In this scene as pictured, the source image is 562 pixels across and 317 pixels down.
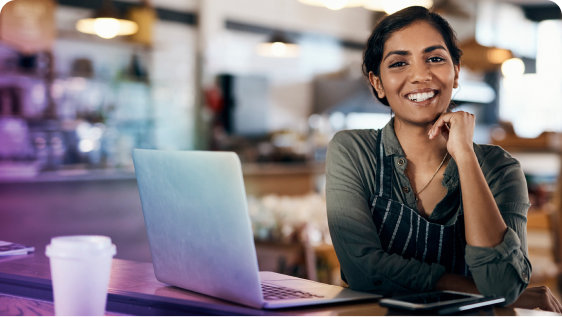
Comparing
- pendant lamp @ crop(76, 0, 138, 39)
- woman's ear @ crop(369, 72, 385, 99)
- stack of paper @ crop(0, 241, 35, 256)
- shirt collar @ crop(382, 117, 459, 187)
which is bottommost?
stack of paper @ crop(0, 241, 35, 256)

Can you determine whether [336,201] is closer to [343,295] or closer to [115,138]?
[343,295]

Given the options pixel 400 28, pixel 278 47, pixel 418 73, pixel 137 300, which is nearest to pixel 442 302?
pixel 137 300

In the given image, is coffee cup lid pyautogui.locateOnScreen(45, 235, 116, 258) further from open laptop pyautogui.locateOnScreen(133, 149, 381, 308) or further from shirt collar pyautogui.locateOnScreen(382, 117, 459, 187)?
shirt collar pyautogui.locateOnScreen(382, 117, 459, 187)

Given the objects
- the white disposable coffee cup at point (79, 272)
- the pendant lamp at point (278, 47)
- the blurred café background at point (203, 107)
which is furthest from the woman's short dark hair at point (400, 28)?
the pendant lamp at point (278, 47)

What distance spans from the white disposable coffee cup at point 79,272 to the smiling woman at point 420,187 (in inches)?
27.5

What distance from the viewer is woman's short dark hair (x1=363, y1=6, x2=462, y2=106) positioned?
1872 mm

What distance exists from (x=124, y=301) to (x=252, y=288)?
0.30 meters

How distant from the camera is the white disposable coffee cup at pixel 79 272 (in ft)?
3.48

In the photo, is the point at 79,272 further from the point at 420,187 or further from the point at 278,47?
the point at 278,47

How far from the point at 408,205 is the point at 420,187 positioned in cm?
8

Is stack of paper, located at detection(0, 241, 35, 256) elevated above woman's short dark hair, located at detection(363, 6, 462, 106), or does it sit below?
below

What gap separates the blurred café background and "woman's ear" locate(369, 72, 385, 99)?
1496mm

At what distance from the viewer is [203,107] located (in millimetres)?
7828

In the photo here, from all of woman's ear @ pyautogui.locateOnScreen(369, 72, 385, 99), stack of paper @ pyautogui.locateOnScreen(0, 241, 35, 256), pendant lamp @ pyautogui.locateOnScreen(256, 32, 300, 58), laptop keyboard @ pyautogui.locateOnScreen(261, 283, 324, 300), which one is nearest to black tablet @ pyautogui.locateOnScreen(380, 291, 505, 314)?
laptop keyboard @ pyautogui.locateOnScreen(261, 283, 324, 300)
